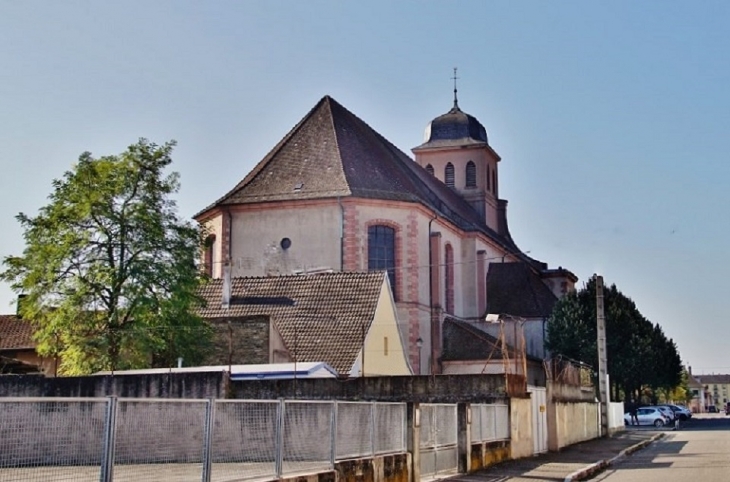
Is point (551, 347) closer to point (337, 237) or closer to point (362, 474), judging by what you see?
point (337, 237)

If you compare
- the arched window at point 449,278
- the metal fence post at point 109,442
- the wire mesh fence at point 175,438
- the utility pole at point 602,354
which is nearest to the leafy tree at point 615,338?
the arched window at point 449,278

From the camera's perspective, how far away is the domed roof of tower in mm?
66250

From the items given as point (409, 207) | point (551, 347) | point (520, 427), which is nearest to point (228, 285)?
point (409, 207)

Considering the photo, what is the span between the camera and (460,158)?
66.1 meters

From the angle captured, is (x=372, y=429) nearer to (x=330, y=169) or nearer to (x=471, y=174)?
(x=330, y=169)

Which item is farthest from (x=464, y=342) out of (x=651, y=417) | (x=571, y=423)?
(x=651, y=417)

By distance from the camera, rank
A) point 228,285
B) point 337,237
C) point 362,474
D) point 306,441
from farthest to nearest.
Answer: point 337,237 → point 228,285 → point 362,474 → point 306,441

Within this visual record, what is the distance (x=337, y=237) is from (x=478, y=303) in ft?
44.5

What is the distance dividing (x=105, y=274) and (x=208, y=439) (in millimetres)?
23003

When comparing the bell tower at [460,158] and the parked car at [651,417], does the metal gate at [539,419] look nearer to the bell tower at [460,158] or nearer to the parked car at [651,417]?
the parked car at [651,417]

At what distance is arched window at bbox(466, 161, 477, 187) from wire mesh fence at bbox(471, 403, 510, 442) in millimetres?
42463

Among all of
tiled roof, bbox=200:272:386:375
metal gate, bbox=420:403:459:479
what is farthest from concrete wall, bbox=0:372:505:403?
tiled roof, bbox=200:272:386:375

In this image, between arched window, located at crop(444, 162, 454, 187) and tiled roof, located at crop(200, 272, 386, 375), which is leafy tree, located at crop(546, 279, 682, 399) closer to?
arched window, located at crop(444, 162, 454, 187)

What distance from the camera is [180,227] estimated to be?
111ft
